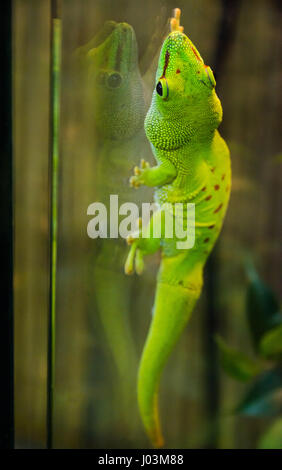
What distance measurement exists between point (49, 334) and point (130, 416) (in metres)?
0.18

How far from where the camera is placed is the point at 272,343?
78cm

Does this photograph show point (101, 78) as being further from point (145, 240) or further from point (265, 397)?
point (265, 397)

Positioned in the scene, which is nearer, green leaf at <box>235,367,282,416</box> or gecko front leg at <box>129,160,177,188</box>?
gecko front leg at <box>129,160,177,188</box>

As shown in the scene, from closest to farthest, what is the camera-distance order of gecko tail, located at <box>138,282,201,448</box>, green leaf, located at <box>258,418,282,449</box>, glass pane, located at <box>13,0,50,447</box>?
gecko tail, located at <box>138,282,201,448</box> → green leaf, located at <box>258,418,282,449</box> → glass pane, located at <box>13,0,50,447</box>

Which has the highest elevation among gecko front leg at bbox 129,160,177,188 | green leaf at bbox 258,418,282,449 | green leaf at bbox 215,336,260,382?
gecko front leg at bbox 129,160,177,188

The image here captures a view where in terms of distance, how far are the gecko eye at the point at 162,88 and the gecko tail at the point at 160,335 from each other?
0.20 metres

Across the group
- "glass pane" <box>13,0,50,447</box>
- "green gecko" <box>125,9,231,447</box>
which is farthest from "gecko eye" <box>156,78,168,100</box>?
"glass pane" <box>13,0,50,447</box>

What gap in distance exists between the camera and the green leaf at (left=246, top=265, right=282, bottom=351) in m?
0.84

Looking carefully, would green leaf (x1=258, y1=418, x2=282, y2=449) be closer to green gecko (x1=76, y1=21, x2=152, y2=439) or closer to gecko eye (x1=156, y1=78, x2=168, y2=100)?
green gecko (x1=76, y1=21, x2=152, y2=439)

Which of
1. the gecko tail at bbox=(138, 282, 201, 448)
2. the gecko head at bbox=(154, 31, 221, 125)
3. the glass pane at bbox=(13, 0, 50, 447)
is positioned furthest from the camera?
the glass pane at bbox=(13, 0, 50, 447)

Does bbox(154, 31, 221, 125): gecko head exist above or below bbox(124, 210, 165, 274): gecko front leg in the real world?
above

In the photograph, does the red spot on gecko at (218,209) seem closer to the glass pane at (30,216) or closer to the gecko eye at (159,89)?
the gecko eye at (159,89)

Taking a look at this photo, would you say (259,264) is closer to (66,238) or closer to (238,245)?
(238,245)

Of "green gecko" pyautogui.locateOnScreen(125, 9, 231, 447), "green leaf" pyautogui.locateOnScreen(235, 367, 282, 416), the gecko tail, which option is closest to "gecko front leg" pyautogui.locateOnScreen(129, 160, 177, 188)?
"green gecko" pyautogui.locateOnScreen(125, 9, 231, 447)
